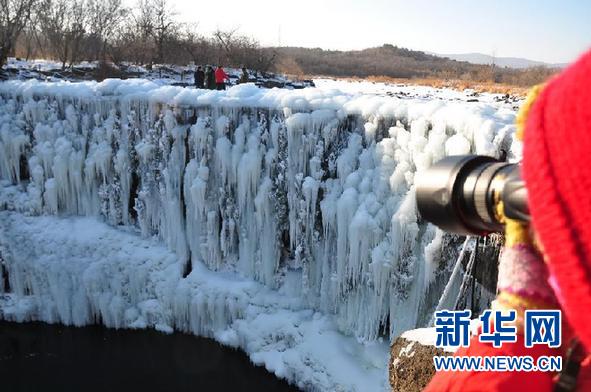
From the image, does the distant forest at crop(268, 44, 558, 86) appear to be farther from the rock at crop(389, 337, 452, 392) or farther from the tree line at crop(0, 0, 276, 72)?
the rock at crop(389, 337, 452, 392)

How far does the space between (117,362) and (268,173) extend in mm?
3696

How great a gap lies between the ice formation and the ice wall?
0.7 inches

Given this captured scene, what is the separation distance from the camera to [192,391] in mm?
7035

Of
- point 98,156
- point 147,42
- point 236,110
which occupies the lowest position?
point 98,156

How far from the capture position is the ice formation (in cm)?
564

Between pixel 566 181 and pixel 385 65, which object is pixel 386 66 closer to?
pixel 385 65

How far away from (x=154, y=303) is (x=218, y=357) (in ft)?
4.09

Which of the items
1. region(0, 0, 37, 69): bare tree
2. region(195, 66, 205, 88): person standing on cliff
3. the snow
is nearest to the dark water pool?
the snow

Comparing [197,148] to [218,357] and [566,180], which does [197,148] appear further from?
[566,180]

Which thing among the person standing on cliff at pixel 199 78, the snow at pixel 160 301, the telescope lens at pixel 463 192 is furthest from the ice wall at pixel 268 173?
the telescope lens at pixel 463 192

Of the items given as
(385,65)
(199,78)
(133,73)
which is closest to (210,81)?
(199,78)

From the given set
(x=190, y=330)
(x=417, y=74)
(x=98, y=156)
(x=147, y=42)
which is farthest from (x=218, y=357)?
(x=417, y=74)

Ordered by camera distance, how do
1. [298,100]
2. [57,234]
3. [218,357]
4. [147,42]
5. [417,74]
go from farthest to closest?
[417,74] < [147,42] < [57,234] < [218,357] < [298,100]

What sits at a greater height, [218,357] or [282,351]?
[282,351]
